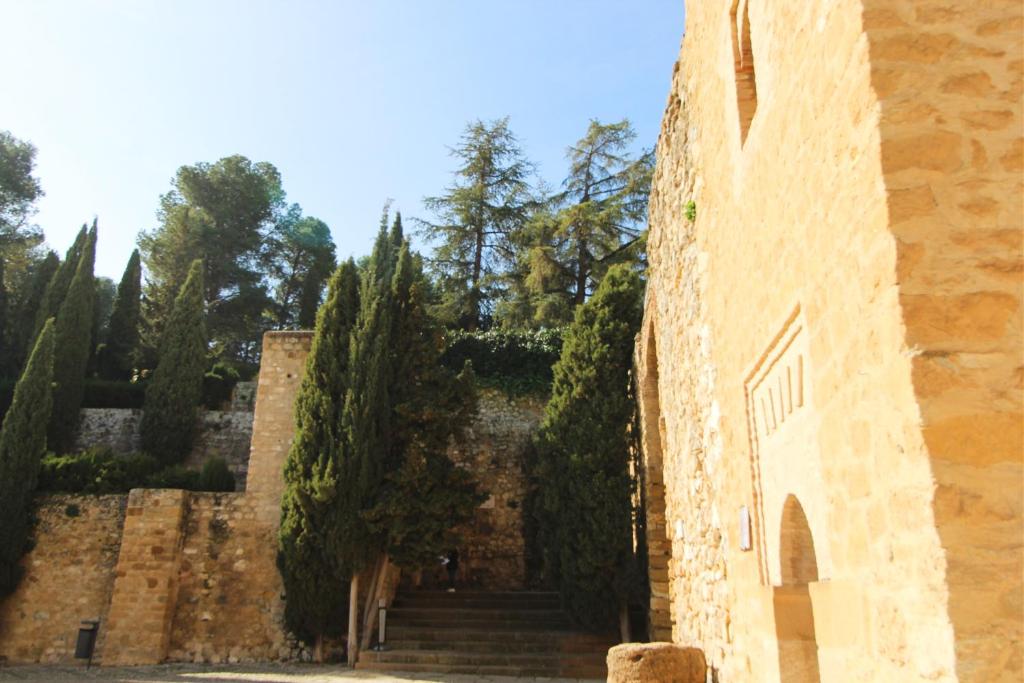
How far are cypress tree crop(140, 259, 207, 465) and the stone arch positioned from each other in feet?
43.0

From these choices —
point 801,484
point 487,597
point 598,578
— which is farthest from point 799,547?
point 487,597

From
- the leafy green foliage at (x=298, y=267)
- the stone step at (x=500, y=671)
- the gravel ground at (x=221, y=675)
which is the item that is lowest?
the gravel ground at (x=221, y=675)

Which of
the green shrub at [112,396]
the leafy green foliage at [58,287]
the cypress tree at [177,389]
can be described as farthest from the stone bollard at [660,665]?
the leafy green foliage at [58,287]

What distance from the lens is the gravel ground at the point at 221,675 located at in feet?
34.9

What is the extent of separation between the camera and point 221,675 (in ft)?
37.2

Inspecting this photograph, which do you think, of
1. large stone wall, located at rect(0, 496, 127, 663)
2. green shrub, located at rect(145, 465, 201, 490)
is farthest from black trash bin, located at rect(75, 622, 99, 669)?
green shrub, located at rect(145, 465, 201, 490)

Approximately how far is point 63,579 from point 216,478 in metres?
3.08

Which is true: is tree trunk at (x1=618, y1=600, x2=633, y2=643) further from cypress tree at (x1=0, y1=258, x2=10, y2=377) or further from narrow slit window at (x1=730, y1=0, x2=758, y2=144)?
cypress tree at (x1=0, y1=258, x2=10, y2=377)

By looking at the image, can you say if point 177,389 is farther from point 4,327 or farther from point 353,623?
point 353,623

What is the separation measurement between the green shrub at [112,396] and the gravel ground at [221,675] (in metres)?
11.1

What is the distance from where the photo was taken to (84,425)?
2052 cm

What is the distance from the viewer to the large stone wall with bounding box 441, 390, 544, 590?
639 inches

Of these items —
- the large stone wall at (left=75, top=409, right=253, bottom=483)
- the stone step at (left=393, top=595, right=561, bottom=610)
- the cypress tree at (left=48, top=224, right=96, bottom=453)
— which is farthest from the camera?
the large stone wall at (left=75, top=409, right=253, bottom=483)

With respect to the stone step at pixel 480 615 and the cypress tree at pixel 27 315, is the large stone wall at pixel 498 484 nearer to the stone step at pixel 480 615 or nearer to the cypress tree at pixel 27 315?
the stone step at pixel 480 615
